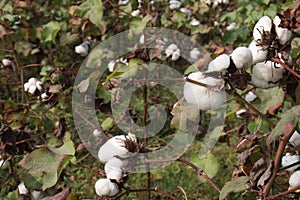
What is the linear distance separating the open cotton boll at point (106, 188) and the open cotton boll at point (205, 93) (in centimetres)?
27

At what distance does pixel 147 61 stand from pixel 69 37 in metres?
0.90

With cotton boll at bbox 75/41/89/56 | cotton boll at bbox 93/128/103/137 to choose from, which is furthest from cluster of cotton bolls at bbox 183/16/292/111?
cotton boll at bbox 75/41/89/56

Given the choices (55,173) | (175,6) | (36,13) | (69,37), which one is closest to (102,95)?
(55,173)

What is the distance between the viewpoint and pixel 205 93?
0.80 metres

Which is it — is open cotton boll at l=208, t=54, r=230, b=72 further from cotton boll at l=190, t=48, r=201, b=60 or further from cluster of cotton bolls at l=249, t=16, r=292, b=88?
cotton boll at l=190, t=48, r=201, b=60

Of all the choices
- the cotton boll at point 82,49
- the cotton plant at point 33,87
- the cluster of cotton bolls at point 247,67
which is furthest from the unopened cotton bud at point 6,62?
the cluster of cotton bolls at point 247,67

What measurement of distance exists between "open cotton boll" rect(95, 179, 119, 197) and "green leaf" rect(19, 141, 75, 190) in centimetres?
18

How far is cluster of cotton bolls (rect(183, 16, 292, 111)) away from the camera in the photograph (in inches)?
31.1

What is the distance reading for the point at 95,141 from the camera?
1423 mm

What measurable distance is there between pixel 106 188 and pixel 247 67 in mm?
376

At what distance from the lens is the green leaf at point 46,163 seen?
44.9 inches

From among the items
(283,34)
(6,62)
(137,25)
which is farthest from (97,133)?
(6,62)

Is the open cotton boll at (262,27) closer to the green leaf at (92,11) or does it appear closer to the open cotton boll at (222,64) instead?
the open cotton boll at (222,64)

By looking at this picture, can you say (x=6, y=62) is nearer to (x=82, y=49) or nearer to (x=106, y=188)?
(x=82, y=49)
